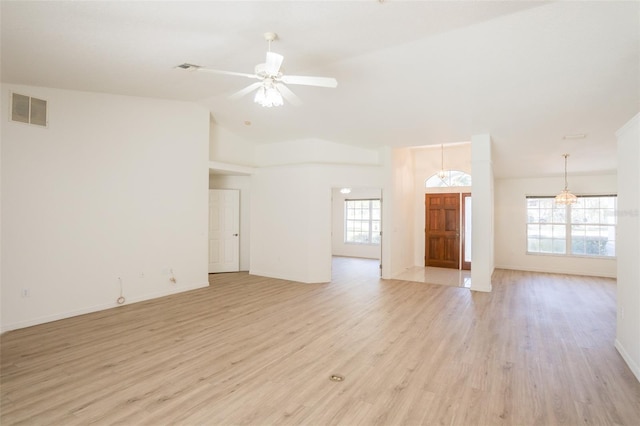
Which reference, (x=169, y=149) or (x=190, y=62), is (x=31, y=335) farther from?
(x=190, y=62)

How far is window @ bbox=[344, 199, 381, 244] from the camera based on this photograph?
34.2 ft

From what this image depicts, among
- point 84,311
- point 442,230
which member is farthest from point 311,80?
point 442,230

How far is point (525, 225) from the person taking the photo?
28.2 ft

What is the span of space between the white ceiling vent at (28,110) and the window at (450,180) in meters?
8.18

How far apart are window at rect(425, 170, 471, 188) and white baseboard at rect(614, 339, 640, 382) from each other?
540 cm

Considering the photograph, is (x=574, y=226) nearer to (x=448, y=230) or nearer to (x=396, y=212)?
(x=448, y=230)

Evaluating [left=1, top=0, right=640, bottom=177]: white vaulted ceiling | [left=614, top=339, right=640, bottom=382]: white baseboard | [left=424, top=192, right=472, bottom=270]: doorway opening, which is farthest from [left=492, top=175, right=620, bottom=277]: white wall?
[left=614, top=339, right=640, bottom=382]: white baseboard

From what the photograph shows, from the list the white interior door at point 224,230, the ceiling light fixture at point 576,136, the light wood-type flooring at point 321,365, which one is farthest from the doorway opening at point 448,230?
the white interior door at point 224,230

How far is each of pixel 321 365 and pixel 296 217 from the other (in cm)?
410

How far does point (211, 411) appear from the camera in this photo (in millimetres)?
2314

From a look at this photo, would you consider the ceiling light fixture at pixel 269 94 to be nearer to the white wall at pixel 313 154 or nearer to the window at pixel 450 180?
the white wall at pixel 313 154

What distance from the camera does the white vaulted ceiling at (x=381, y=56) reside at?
2.80 m

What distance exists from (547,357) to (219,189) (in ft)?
22.9

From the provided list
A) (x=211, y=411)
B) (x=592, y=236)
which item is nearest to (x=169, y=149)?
(x=211, y=411)
